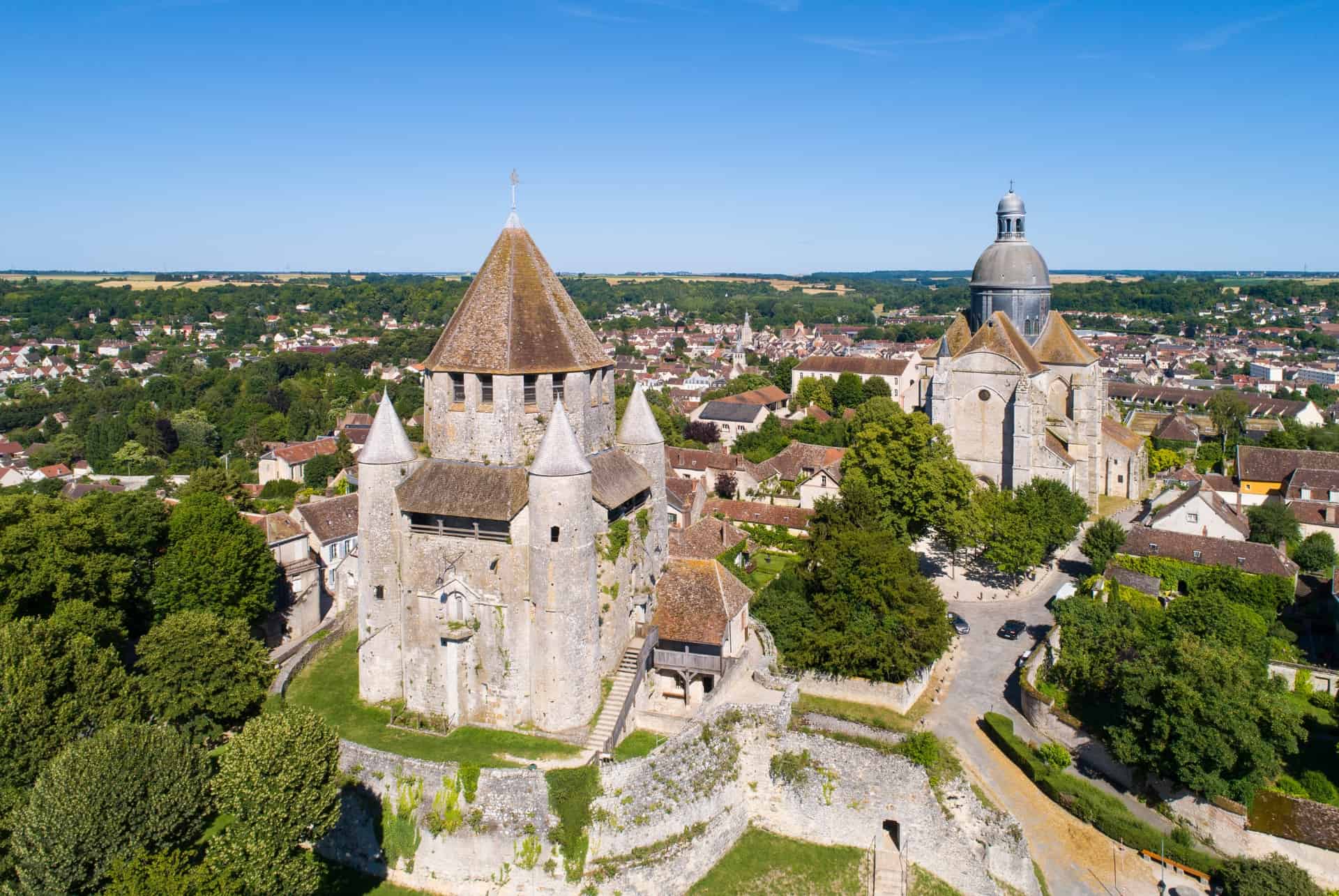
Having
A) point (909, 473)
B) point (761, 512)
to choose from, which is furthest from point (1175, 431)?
point (909, 473)

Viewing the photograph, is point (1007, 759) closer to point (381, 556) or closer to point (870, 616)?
point (870, 616)

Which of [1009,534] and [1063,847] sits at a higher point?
[1009,534]

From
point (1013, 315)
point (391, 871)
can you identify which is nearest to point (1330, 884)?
point (391, 871)

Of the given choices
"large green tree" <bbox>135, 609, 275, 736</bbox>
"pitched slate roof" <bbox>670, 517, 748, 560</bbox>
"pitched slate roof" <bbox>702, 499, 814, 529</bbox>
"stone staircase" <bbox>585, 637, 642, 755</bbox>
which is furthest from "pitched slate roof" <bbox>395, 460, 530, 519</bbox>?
"pitched slate roof" <bbox>702, 499, 814, 529</bbox>

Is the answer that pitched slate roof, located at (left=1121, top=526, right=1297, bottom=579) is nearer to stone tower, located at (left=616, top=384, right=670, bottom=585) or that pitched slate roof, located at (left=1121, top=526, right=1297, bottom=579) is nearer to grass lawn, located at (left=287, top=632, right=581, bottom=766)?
stone tower, located at (left=616, top=384, right=670, bottom=585)

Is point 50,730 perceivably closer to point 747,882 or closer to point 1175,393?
point 747,882

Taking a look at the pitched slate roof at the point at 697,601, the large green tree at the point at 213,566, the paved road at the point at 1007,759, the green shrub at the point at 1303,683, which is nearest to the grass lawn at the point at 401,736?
the pitched slate roof at the point at 697,601

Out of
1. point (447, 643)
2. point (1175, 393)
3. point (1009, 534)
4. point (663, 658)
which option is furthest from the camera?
point (1175, 393)
